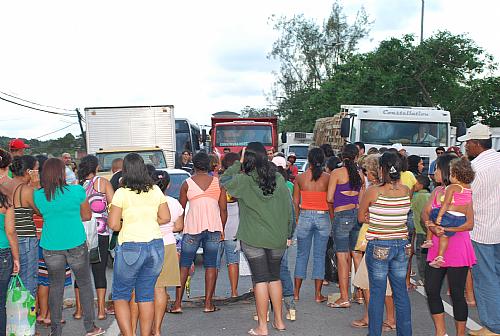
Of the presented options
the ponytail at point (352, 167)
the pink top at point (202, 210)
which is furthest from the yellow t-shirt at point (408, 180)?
the pink top at point (202, 210)

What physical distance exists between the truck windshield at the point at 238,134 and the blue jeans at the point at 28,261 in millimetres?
16707

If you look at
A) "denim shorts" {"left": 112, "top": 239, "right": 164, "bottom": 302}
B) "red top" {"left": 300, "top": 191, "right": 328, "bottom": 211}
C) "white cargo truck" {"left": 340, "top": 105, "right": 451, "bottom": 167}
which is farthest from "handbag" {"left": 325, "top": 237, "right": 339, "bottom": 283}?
"white cargo truck" {"left": 340, "top": 105, "right": 451, "bottom": 167}

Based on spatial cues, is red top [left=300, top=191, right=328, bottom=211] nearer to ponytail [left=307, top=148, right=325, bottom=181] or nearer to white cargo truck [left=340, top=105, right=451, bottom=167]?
ponytail [left=307, top=148, right=325, bottom=181]

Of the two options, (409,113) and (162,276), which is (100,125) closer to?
(409,113)

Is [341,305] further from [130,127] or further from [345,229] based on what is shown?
[130,127]

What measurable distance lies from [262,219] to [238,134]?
1639 cm

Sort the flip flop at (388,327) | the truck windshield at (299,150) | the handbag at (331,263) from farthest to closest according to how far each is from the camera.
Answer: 1. the truck windshield at (299,150)
2. the handbag at (331,263)
3. the flip flop at (388,327)

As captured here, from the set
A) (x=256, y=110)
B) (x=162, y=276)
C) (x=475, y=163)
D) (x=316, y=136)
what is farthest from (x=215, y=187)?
(x=256, y=110)

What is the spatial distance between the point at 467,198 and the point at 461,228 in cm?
27

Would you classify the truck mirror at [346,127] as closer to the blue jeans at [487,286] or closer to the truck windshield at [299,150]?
the blue jeans at [487,286]

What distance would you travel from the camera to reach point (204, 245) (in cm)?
765

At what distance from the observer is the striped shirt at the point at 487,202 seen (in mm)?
6316

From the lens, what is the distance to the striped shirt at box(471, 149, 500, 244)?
6.32 meters

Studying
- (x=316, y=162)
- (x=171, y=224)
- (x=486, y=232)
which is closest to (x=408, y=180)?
(x=316, y=162)
